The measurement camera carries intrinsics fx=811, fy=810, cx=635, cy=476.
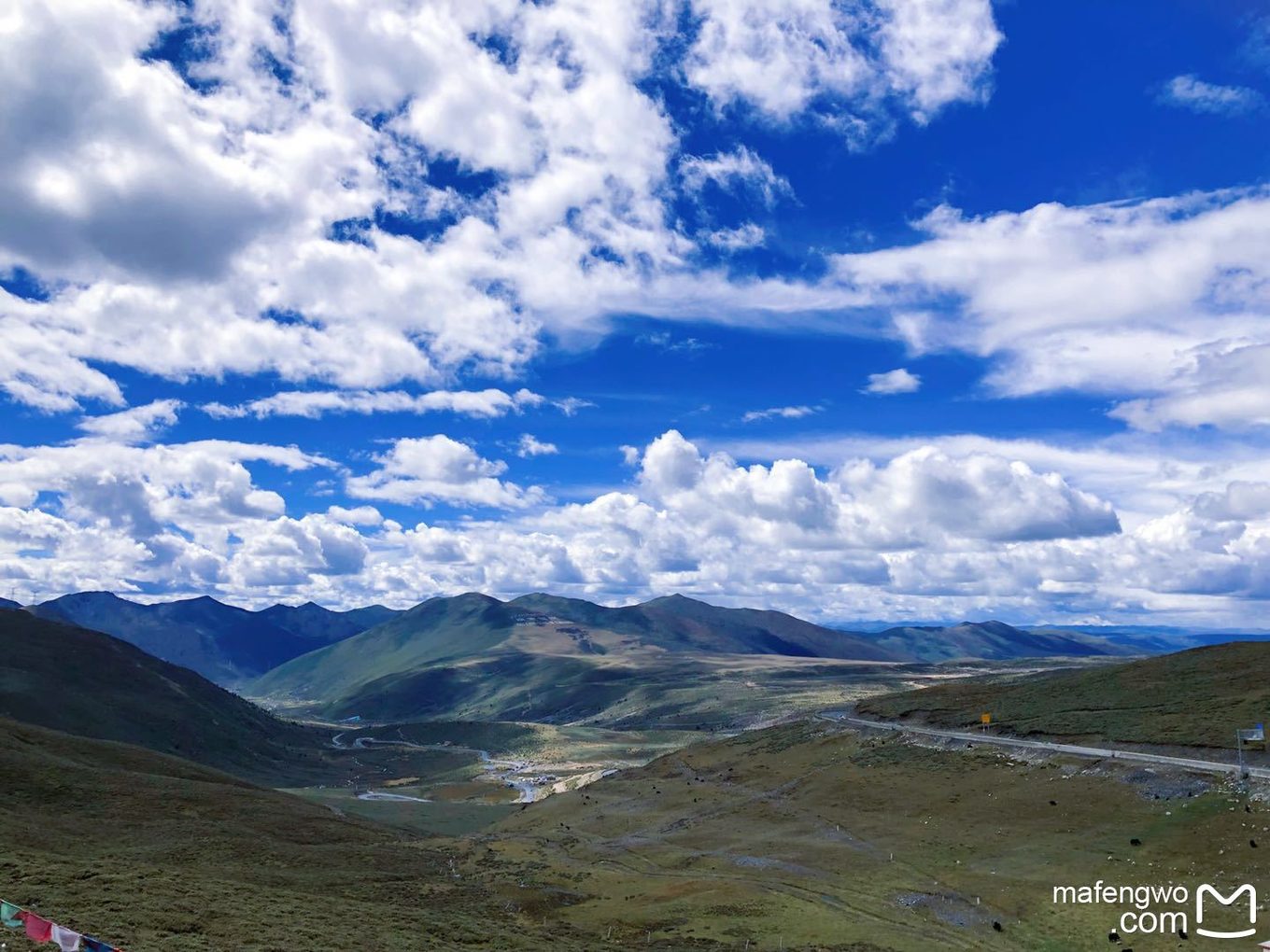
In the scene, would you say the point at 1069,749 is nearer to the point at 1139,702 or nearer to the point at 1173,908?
the point at 1139,702

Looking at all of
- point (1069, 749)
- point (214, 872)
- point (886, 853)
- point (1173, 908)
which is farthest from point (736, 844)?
point (214, 872)

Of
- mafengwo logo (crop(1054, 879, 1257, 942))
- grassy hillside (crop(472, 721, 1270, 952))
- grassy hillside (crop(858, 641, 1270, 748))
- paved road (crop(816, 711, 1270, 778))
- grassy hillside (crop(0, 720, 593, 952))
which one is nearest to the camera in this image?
grassy hillside (crop(0, 720, 593, 952))

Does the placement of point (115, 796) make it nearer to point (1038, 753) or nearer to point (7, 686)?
point (1038, 753)

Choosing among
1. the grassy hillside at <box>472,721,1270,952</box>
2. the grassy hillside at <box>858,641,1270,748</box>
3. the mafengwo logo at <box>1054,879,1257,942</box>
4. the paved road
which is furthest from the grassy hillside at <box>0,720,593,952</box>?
the grassy hillside at <box>858,641,1270,748</box>

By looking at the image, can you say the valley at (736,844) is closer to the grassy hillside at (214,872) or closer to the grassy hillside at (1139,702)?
the grassy hillside at (214,872)

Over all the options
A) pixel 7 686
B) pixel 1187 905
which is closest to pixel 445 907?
pixel 1187 905

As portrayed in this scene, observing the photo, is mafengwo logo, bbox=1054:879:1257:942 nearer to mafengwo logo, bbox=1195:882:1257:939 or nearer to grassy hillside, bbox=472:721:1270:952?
mafengwo logo, bbox=1195:882:1257:939
